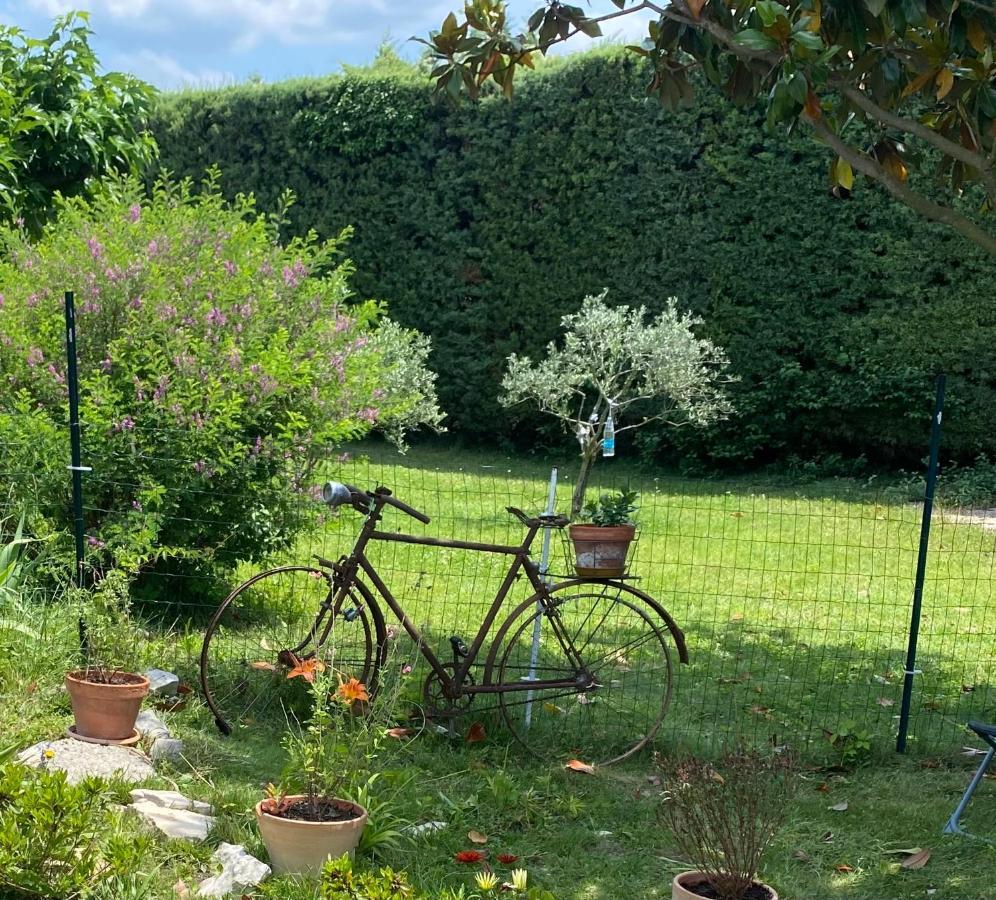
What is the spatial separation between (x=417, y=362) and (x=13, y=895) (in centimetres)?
852

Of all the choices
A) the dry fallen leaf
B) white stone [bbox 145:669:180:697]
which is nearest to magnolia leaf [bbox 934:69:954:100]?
the dry fallen leaf

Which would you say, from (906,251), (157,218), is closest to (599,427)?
(906,251)

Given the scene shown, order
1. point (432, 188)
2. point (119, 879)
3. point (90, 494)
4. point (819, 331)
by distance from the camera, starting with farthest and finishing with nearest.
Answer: point (432, 188) → point (819, 331) → point (90, 494) → point (119, 879)

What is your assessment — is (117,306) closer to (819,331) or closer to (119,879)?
(119,879)

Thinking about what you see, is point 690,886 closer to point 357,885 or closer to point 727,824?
point 727,824

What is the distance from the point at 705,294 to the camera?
13.0 metres

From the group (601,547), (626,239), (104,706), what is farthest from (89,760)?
(626,239)

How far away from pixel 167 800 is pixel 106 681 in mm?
690

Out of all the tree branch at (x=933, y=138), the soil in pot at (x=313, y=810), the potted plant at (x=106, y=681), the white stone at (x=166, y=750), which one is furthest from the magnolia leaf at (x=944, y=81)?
the white stone at (x=166, y=750)

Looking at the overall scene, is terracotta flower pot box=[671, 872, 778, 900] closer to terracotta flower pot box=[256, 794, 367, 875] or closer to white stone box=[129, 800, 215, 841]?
terracotta flower pot box=[256, 794, 367, 875]

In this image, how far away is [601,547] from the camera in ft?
16.0

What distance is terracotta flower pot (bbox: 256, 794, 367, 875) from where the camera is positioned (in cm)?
343

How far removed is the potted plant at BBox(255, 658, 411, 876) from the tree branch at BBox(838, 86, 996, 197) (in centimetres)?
270

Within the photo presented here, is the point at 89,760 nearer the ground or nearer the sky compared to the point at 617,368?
nearer the ground
